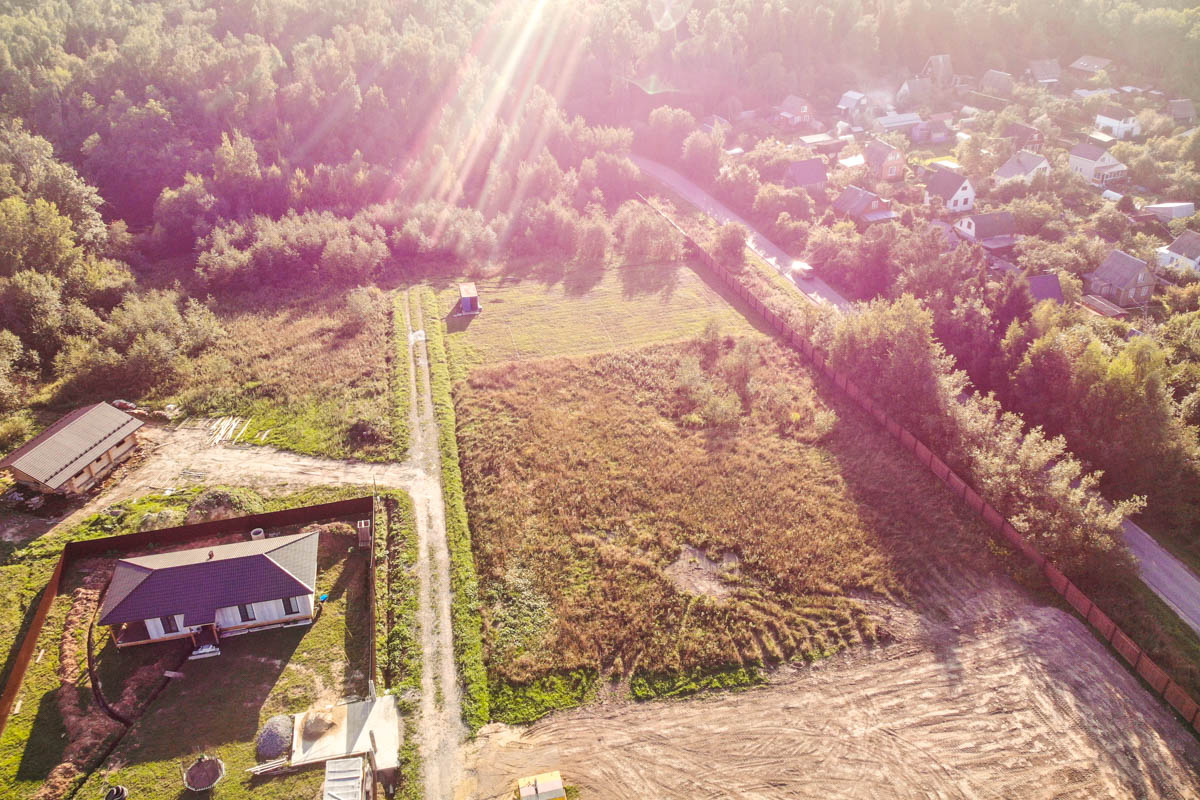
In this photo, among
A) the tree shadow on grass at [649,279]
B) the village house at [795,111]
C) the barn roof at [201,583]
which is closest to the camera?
the barn roof at [201,583]

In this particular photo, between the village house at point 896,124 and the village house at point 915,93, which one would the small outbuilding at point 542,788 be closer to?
the village house at point 896,124

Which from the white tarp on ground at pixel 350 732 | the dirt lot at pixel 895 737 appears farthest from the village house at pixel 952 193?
the white tarp on ground at pixel 350 732

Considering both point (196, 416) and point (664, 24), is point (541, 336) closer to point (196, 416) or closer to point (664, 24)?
point (196, 416)

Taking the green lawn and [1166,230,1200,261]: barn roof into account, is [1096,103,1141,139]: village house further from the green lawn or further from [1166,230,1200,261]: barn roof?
the green lawn

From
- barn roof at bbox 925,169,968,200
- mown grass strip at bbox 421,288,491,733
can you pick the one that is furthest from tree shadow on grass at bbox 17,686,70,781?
barn roof at bbox 925,169,968,200

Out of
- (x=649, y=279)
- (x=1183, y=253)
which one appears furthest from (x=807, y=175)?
(x=1183, y=253)

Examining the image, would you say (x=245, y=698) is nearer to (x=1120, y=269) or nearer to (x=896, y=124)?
(x=1120, y=269)

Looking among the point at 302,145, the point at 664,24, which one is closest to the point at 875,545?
the point at 302,145
